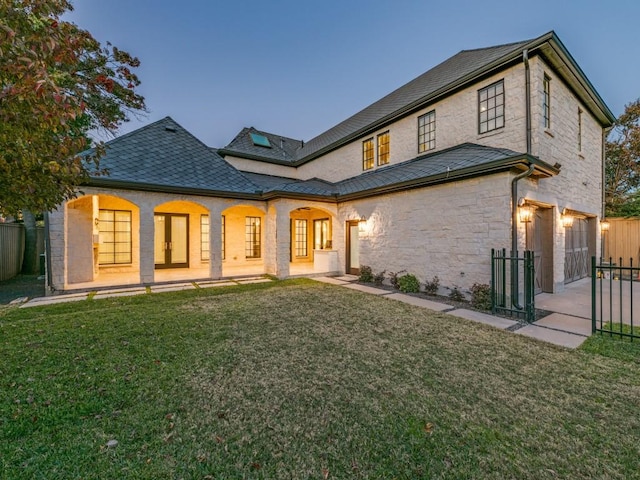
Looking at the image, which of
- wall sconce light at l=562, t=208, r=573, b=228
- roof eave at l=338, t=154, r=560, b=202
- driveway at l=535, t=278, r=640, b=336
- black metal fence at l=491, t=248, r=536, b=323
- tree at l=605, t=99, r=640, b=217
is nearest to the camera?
driveway at l=535, t=278, r=640, b=336

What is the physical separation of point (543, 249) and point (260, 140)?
14.7 m

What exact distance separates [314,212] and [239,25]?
14.5 meters

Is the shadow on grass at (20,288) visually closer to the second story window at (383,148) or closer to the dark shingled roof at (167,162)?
the dark shingled roof at (167,162)

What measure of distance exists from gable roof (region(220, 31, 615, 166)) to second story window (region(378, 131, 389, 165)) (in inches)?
16.8

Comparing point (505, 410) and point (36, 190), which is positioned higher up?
point (36, 190)

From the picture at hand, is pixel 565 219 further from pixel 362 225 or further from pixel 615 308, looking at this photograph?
pixel 362 225

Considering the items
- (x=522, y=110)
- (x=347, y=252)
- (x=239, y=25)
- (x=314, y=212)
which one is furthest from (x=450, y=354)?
(x=239, y=25)

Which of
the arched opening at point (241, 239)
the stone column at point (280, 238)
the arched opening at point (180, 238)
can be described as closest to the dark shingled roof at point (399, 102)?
the arched opening at point (241, 239)

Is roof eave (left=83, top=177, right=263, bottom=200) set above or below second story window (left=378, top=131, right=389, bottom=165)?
below

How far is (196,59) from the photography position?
22031 mm

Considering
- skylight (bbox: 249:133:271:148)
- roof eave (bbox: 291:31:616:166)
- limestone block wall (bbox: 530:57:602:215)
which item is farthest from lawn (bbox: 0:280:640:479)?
skylight (bbox: 249:133:271:148)

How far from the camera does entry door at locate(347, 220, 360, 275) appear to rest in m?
10.6

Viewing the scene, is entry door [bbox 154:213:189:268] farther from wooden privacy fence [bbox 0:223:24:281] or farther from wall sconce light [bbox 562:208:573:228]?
wall sconce light [bbox 562:208:573:228]

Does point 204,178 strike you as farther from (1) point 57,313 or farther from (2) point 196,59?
(2) point 196,59
